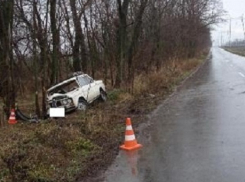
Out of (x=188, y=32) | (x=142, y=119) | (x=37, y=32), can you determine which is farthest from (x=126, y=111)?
(x=188, y=32)

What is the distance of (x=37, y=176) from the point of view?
7.09 m

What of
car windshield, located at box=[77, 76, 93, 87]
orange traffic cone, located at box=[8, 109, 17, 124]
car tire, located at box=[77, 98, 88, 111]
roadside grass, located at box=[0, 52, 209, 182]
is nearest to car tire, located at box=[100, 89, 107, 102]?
car windshield, located at box=[77, 76, 93, 87]

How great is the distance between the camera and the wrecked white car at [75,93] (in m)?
16.5

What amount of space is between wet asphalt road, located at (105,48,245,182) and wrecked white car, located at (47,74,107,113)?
11.8 ft

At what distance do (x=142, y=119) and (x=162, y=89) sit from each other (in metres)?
9.07

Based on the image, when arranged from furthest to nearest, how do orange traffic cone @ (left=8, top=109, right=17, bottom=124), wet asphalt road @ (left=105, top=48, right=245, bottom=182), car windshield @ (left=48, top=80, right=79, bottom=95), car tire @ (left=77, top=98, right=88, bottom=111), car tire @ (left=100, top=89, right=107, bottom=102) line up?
car tire @ (left=100, top=89, right=107, bottom=102) < car windshield @ (left=48, top=80, right=79, bottom=95) < car tire @ (left=77, top=98, right=88, bottom=111) < orange traffic cone @ (left=8, top=109, right=17, bottom=124) < wet asphalt road @ (left=105, top=48, right=245, bottom=182)

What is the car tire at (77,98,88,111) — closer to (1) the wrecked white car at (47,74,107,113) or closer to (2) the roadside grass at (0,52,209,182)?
(1) the wrecked white car at (47,74,107,113)

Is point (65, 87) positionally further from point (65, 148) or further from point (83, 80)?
point (65, 148)

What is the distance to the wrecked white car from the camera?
54.2 feet

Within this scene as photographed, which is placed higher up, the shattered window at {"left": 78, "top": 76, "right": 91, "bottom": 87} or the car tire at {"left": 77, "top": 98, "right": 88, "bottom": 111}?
the shattered window at {"left": 78, "top": 76, "right": 91, "bottom": 87}

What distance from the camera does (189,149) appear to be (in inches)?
341

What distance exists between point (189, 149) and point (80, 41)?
1940 cm

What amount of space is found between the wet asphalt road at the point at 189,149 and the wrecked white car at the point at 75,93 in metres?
3.59

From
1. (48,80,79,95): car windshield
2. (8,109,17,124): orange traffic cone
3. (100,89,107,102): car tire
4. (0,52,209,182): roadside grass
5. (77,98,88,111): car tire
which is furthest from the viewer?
(100,89,107,102): car tire
